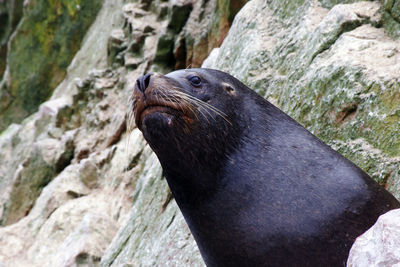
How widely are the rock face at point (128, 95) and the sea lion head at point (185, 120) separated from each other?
0.91 meters

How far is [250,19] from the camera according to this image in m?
5.71

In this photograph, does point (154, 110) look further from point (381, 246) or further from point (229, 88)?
point (381, 246)

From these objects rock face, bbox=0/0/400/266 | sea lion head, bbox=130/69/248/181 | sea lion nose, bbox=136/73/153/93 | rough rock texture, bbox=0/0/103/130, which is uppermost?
sea lion nose, bbox=136/73/153/93

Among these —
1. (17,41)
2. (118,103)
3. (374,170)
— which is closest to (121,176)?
(118,103)

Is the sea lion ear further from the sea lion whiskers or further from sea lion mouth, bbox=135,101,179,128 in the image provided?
sea lion mouth, bbox=135,101,179,128

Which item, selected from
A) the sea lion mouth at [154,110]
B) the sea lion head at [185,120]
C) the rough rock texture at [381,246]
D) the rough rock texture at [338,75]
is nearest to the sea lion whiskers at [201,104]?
the sea lion head at [185,120]

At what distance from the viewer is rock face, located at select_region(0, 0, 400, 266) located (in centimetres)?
387

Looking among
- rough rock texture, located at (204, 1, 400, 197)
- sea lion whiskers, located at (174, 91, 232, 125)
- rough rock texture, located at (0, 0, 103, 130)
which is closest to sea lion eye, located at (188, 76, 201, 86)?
sea lion whiskers, located at (174, 91, 232, 125)

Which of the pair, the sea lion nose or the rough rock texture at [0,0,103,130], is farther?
the rough rock texture at [0,0,103,130]

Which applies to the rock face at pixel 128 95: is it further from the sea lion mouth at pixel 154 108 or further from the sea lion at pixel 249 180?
the sea lion mouth at pixel 154 108

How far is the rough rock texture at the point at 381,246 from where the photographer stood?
1.99 m

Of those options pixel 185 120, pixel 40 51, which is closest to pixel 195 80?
pixel 185 120

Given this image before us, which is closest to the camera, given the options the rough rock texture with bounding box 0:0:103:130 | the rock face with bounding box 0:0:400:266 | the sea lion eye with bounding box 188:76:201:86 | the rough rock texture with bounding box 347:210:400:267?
the rough rock texture with bounding box 347:210:400:267

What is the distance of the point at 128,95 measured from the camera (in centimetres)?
954
